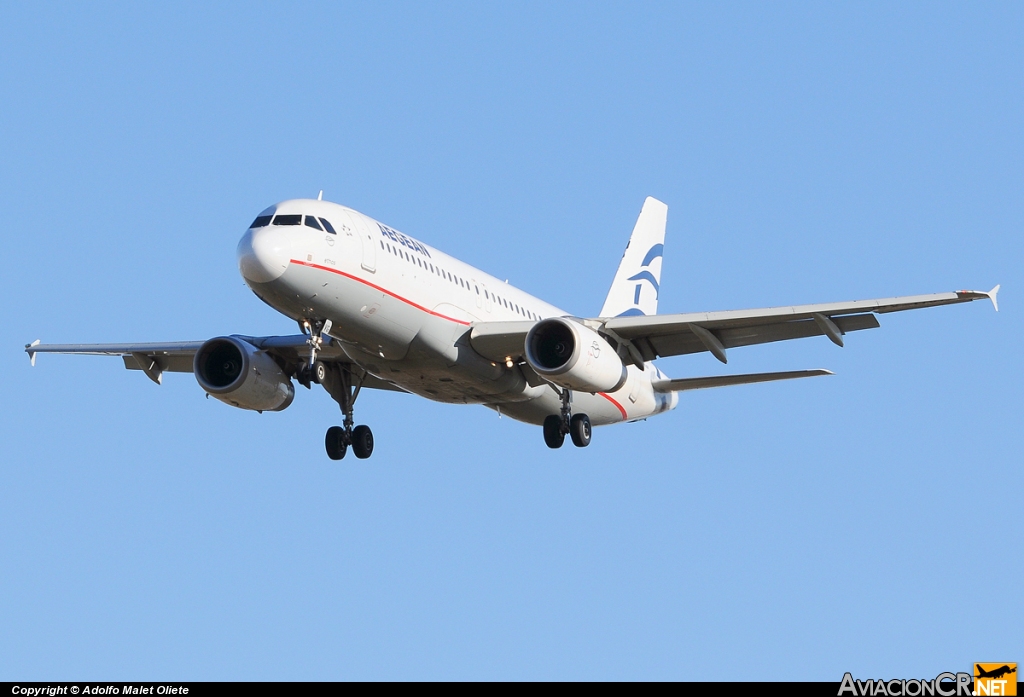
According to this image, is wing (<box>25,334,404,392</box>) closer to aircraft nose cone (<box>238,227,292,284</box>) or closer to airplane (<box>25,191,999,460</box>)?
airplane (<box>25,191,999,460</box>)

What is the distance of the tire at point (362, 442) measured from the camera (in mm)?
37344

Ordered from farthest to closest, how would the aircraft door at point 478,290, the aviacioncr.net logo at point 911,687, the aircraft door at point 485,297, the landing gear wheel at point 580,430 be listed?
the landing gear wheel at point 580,430 → the aircraft door at point 485,297 → the aircraft door at point 478,290 → the aviacioncr.net logo at point 911,687

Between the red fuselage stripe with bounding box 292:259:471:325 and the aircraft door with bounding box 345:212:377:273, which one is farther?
the aircraft door with bounding box 345:212:377:273

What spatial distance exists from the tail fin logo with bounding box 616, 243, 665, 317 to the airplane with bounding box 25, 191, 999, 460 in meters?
5.98

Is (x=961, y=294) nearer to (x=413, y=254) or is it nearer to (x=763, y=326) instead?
(x=763, y=326)

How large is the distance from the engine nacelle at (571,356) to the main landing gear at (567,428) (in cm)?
251

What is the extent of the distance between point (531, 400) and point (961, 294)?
430 inches

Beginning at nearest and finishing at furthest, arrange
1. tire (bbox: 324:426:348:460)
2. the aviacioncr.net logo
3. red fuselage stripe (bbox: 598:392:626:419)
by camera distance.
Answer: the aviacioncr.net logo < tire (bbox: 324:426:348:460) < red fuselage stripe (bbox: 598:392:626:419)

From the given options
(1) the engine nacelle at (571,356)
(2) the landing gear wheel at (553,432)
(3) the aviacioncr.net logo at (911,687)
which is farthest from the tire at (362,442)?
(3) the aviacioncr.net logo at (911,687)

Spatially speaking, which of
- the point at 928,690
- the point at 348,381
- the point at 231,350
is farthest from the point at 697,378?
the point at 928,690

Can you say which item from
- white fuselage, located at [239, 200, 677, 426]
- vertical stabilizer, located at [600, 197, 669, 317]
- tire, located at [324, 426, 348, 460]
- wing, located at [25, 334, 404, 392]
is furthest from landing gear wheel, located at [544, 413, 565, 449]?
vertical stabilizer, located at [600, 197, 669, 317]

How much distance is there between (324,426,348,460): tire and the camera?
37.2 m

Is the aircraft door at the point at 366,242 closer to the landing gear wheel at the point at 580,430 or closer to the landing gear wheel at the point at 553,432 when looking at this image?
the landing gear wheel at the point at 553,432

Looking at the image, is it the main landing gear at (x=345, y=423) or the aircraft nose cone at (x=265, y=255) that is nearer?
the aircraft nose cone at (x=265, y=255)
